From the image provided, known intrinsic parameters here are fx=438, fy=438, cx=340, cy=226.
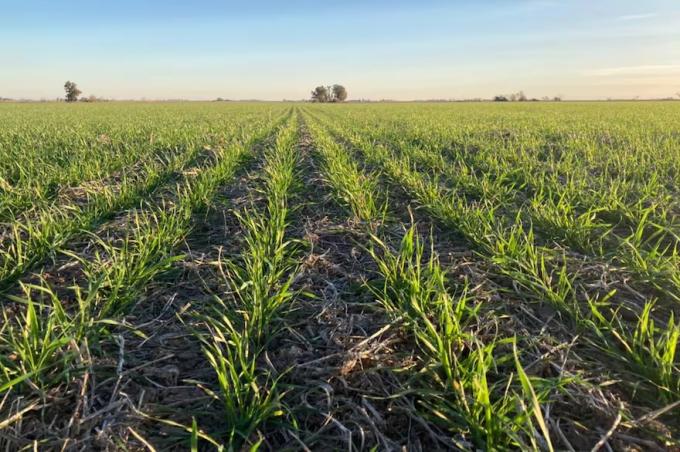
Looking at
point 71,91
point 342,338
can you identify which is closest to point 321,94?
point 71,91

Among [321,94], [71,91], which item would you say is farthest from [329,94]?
[71,91]

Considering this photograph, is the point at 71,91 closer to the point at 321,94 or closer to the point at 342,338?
the point at 321,94

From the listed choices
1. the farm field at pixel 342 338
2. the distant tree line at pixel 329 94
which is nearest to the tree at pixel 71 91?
the distant tree line at pixel 329 94

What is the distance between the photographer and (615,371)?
6.89ft

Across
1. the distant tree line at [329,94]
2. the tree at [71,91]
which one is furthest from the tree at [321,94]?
the tree at [71,91]

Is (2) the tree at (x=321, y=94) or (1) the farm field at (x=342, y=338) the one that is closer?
(1) the farm field at (x=342, y=338)

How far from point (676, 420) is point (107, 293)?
306 cm

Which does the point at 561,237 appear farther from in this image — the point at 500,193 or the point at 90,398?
the point at 90,398

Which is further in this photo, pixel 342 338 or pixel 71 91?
pixel 71 91

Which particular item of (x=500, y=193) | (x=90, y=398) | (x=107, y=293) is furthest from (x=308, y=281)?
(x=500, y=193)

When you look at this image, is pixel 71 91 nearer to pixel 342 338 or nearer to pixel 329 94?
pixel 329 94

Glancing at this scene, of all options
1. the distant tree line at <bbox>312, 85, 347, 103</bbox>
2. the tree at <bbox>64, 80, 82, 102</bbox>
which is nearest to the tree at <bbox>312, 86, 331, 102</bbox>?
the distant tree line at <bbox>312, 85, 347, 103</bbox>

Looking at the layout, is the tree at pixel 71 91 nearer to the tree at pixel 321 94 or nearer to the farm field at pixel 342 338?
the tree at pixel 321 94

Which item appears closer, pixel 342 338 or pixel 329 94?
pixel 342 338
